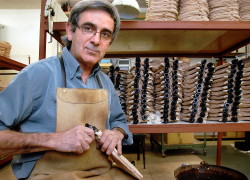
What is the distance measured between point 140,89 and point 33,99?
0.95 m

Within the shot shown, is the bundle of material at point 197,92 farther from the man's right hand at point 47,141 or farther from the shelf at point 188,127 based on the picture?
the man's right hand at point 47,141

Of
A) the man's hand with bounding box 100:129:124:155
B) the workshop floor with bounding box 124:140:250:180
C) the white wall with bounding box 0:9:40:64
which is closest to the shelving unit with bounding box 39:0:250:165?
the man's hand with bounding box 100:129:124:155

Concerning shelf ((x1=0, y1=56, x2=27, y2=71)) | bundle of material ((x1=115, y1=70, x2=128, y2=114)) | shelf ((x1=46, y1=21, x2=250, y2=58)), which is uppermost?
shelf ((x1=46, y1=21, x2=250, y2=58))

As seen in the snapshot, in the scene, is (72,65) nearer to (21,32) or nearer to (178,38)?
(178,38)

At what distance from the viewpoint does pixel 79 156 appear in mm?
1054

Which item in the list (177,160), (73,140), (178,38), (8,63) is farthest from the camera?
(177,160)

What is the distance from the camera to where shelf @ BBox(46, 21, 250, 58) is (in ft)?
5.34

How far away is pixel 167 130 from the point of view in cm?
166

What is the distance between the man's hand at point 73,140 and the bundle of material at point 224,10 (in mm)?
1482

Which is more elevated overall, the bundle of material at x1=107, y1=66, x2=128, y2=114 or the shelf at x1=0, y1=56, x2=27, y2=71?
the shelf at x1=0, y1=56, x2=27, y2=71

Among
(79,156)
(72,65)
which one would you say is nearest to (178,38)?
(72,65)

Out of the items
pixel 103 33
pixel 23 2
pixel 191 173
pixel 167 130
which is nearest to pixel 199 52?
pixel 167 130

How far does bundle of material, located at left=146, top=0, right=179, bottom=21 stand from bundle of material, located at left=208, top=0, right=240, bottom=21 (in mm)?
335

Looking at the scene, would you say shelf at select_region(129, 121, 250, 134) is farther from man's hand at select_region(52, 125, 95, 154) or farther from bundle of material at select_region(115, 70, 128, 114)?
man's hand at select_region(52, 125, 95, 154)
